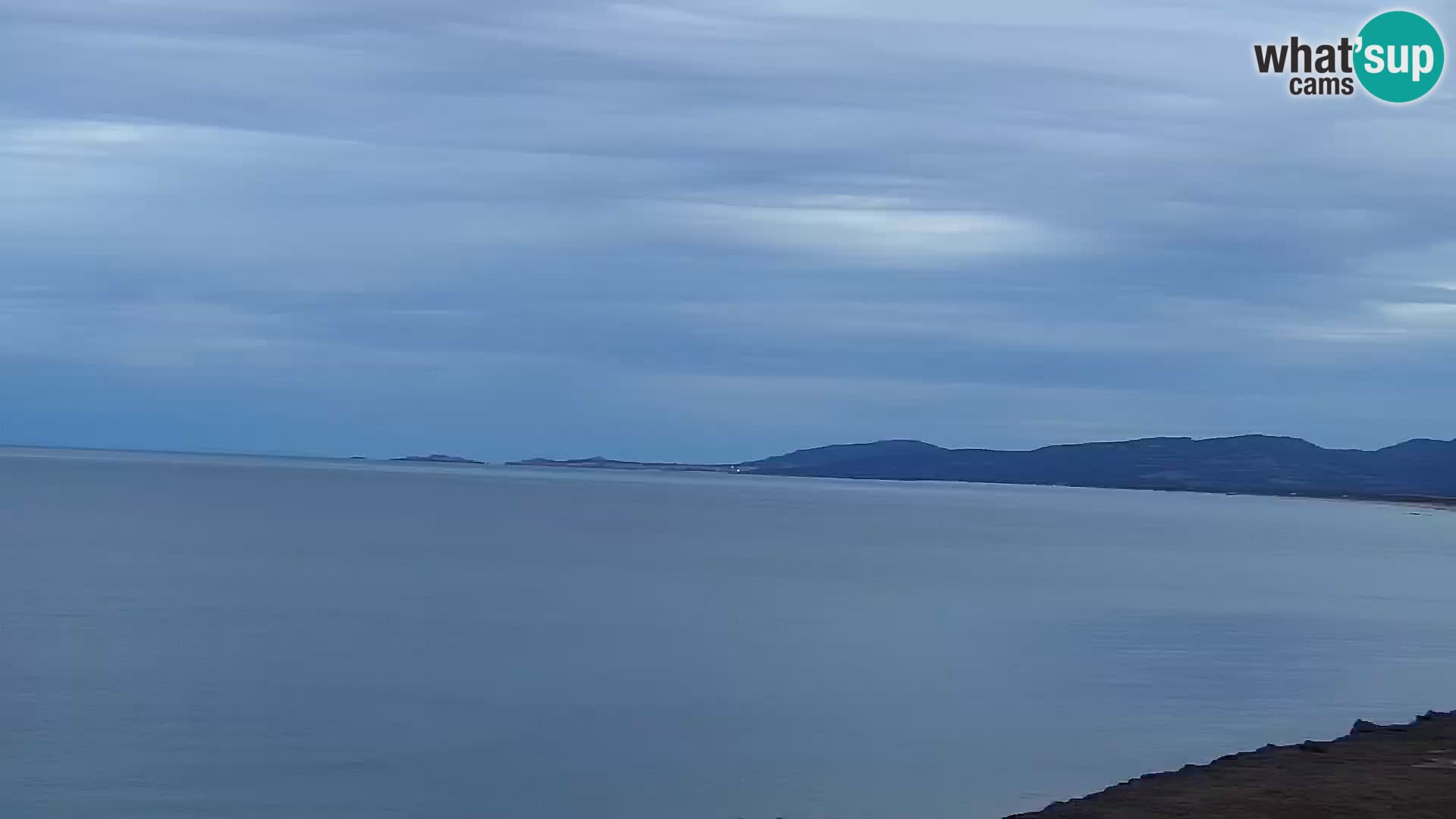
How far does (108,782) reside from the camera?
60.1 ft

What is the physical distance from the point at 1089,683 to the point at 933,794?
987 centimetres

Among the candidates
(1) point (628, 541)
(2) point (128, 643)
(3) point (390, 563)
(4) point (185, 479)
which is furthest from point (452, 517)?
(4) point (185, 479)

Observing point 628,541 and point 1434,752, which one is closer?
point 1434,752

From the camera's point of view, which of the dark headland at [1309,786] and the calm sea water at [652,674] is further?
the calm sea water at [652,674]

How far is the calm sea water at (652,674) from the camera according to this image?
18.5m

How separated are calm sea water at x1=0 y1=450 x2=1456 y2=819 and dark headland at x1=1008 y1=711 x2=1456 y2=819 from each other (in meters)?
2.06

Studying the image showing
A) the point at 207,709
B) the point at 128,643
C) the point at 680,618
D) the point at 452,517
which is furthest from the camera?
the point at 452,517

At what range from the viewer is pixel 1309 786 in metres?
14.8

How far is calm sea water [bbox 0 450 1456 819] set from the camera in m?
18.5

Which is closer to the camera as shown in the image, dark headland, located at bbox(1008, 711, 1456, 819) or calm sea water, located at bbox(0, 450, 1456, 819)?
dark headland, located at bbox(1008, 711, 1456, 819)

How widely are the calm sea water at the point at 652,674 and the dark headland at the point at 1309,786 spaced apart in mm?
2056

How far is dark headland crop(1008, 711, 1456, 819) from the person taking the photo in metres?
13.6

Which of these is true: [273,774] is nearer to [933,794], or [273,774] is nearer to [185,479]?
[933,794]

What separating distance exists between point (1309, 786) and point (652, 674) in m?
14.3
